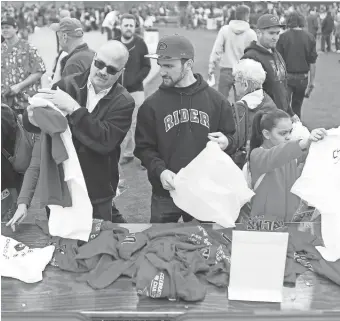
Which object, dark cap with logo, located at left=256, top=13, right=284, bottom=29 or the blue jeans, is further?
the blue jeans

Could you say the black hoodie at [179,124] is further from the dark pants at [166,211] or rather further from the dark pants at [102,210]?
the dark pants at [102,210]

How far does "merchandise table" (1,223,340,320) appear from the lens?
6.31 feet

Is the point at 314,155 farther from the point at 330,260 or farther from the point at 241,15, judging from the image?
the point at 241,15

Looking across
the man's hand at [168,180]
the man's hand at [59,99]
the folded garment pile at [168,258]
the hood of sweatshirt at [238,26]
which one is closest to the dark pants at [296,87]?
the hood of sweatshirt at [238,26]

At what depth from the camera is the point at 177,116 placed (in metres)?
2.83

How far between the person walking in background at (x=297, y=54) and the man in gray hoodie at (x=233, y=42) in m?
0.42

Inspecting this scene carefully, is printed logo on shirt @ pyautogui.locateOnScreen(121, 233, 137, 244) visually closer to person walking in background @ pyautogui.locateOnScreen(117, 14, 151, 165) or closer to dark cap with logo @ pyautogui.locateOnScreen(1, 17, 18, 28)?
dark cap with logo @ pyautogui.locateOnScreen(1, 17, 18, 28)

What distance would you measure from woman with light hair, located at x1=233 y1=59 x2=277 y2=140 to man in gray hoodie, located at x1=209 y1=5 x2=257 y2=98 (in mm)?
2564

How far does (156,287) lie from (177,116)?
1.10 m

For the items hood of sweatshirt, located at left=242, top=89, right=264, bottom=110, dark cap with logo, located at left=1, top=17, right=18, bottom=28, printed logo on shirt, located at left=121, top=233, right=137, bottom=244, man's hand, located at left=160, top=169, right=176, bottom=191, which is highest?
dark cap with logo, located at left=1, top=17, right=18, bottom=28

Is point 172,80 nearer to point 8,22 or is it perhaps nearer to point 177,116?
point 177,116

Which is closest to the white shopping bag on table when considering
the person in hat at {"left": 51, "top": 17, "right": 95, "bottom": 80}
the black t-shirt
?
the person in hat at {"left": 51, "top": 17, "right": 95, "bottom": 80}

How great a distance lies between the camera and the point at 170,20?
121ft

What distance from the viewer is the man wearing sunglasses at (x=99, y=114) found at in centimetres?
252
